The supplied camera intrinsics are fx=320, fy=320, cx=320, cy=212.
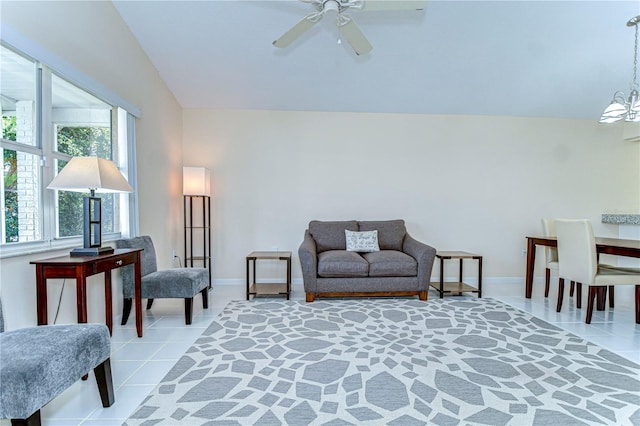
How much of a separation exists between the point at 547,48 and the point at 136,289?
16.6 feet

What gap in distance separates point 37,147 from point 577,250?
4.81 meters

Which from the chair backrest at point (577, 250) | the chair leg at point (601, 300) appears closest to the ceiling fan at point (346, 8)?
the chair backrest at point (577, 250)

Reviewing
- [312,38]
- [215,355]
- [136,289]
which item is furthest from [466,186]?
[136,289]

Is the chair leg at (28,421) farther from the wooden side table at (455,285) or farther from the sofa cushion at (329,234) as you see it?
the wooden side table at (455,285)

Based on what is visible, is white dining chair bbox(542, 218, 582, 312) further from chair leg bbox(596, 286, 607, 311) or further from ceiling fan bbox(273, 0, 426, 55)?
ceiling fan bbox(273, 0, 426, 55)

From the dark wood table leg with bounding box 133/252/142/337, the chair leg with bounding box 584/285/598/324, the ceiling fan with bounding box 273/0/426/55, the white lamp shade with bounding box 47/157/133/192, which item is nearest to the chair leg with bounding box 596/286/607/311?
the chair leg with bounding box 584/285/598/324

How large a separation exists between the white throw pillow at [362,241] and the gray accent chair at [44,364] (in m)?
3.06

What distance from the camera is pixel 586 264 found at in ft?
10.4

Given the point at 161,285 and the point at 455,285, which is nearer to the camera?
the point at 161,285

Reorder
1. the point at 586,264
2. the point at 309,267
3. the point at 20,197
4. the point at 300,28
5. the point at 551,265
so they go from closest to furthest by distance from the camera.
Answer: the point at 20,197, the point at 300,28, the point at 586,264, the point at 309,267, the point at 551,265

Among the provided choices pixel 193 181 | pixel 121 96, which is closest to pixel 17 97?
pixel 121 96

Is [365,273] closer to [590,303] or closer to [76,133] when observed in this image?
[590,303]

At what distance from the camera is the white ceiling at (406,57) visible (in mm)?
3256

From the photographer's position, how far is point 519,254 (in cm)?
504
